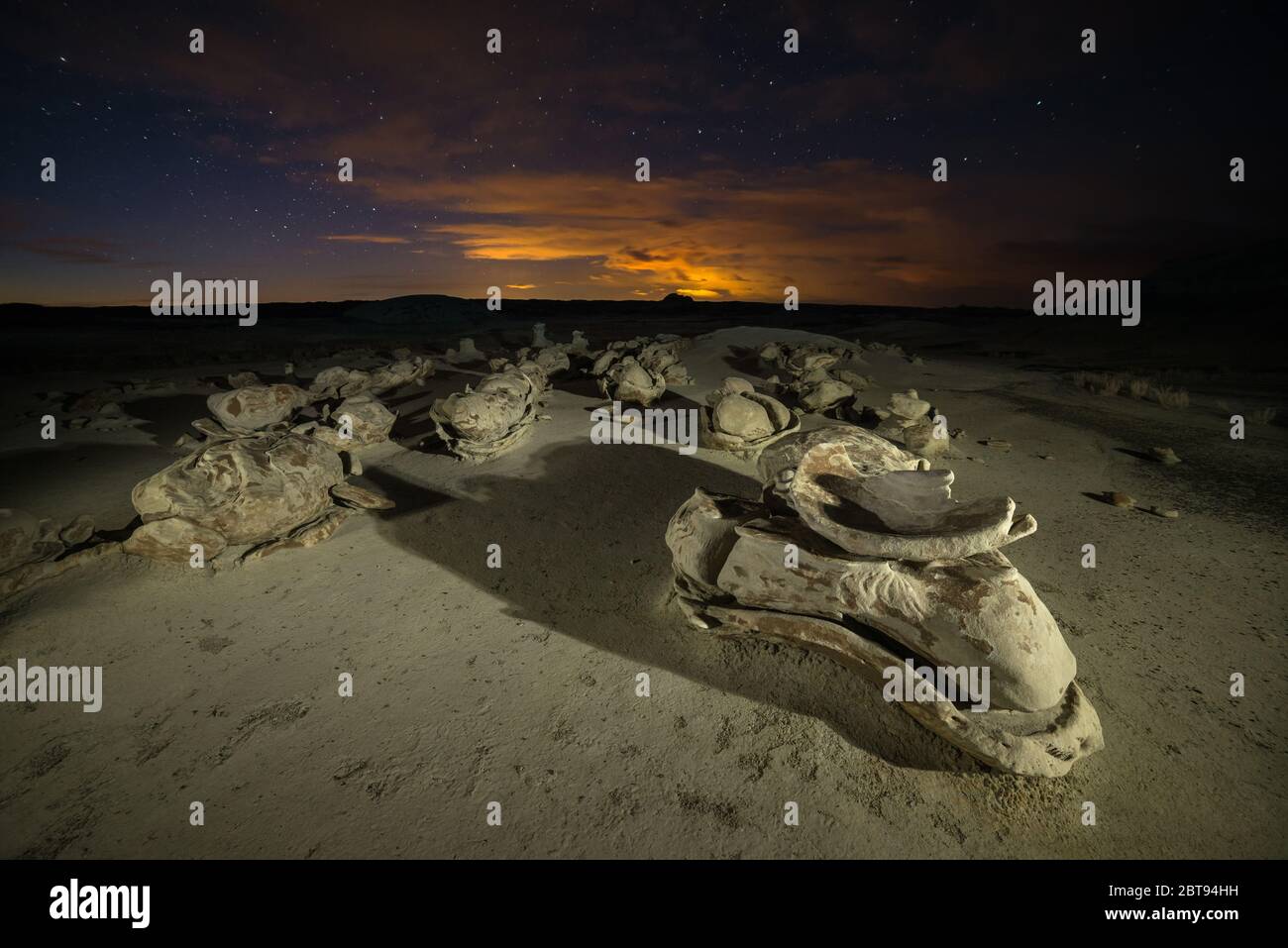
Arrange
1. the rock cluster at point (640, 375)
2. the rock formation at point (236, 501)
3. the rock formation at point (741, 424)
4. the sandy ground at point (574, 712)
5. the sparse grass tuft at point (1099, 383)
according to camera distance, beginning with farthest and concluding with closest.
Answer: the sparse grass tuft at point (1099, 383) < the rock cluster at point (640, 375) < the rock formation at point (741, 424) < the rock formation at point (236, 501) < the sandy ground at point (574, 712)

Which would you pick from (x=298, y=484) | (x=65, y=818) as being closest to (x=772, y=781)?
(x=65, y=818)

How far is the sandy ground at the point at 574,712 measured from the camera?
78.4 inches

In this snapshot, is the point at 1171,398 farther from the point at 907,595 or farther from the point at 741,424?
the point at 907,595

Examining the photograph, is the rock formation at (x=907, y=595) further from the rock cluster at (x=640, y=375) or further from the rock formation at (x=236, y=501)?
→ the rock cluster at (x=640, y=375)

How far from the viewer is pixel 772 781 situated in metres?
2.18

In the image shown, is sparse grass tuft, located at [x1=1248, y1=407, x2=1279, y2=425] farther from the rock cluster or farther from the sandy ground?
the rock cluster

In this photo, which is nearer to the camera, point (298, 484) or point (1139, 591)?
point (1139, 591)

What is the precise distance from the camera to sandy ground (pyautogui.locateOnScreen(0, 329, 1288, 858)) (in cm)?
199

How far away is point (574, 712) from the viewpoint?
2572mm

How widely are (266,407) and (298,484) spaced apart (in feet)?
10.5

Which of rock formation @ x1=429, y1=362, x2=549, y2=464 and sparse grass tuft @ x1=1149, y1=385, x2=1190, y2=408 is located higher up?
sparse grass tuft @ x1=1149, y1=385, x2=1190, y2=408

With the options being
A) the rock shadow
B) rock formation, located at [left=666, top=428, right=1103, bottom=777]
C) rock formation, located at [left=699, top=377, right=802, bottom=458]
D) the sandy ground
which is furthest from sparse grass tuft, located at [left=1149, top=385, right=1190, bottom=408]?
rock formation, located at [left=666, top=428, right=1103, bottom=777]

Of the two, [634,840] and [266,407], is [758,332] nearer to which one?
[266,407]

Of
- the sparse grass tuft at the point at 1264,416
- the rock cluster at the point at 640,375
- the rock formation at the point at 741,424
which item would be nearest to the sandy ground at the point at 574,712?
the rock formation at the point at 741,424
